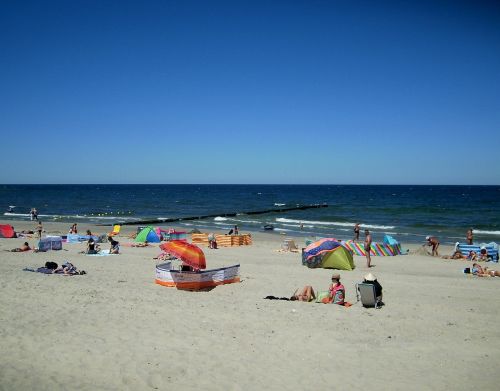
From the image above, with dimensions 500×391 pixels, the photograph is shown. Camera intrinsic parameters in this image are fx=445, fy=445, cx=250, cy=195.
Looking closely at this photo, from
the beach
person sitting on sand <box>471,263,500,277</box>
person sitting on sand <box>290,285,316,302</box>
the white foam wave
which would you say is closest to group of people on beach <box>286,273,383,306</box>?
person sitting on sand <box>290,285,316,302</box>

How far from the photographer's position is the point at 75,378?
6879mm

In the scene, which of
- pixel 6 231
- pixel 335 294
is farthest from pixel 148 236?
pixel 335 294

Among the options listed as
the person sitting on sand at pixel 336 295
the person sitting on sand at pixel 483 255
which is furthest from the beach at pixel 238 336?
the person sitting on sand at pixel 483 255

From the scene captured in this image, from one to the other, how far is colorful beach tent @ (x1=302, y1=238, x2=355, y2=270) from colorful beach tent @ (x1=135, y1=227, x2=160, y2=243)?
1099 cm

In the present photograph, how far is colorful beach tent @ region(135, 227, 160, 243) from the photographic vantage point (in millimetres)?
25631

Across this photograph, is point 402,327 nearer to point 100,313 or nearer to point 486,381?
point 486,381

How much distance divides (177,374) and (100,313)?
4.01 meters

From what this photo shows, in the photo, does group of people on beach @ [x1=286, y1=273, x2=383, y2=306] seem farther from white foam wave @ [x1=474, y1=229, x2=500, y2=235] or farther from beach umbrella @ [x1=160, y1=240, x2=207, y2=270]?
white foam wave @ [x1=474, y1=229, x2=500, y2=235]

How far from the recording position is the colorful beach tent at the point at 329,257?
A: 17.8 m

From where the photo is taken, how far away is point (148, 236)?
25766 millimetres

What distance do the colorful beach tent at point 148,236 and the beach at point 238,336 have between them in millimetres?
10427

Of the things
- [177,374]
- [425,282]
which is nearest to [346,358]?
[177,374]

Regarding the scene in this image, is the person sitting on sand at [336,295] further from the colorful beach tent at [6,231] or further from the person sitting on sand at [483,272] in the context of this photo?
the colorful beach tent at [6,231]

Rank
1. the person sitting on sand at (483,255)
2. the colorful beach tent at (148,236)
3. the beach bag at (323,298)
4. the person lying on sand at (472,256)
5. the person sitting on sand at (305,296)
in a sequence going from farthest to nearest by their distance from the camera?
the colorful beach tent at (148,236) → the person lying on sand at (472,256) → the person sitting on sand at (483,255) → the person sitting on sand at (305,296) → the beach bag at (323,298)
